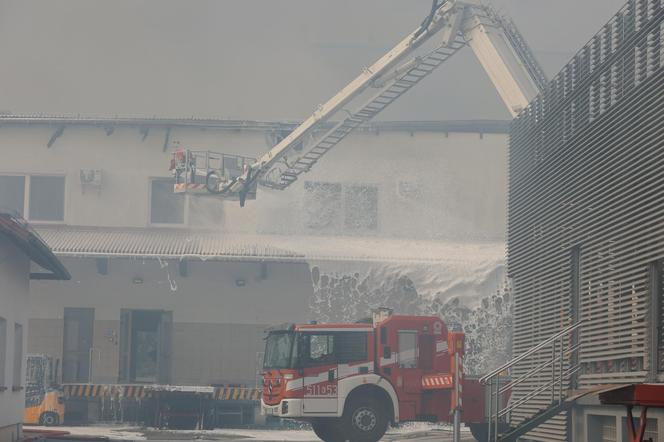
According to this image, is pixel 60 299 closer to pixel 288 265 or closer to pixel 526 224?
pixel 288 265

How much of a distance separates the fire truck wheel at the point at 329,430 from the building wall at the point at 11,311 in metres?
5.89

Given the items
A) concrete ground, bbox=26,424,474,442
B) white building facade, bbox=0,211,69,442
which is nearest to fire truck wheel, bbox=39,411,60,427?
concrete ground, bbox=26,424,474,442

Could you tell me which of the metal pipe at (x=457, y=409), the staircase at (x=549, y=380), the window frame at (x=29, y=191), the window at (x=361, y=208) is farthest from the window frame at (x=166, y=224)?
the staircase at (x=549, y=380)

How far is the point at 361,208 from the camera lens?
37.3 metres

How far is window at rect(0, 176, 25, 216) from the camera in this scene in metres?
36.9

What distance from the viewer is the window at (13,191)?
36938 mm

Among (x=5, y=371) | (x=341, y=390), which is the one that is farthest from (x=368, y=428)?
(x=5, y=371)

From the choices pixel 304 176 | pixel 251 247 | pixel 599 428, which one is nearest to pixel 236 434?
pixel 251 247

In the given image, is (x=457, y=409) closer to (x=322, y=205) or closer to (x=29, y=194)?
(x=322, y=205)

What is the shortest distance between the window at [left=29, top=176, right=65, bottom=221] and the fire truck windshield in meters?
14.9

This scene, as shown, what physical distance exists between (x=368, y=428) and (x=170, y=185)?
54.6 ft

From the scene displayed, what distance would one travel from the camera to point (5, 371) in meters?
19.6

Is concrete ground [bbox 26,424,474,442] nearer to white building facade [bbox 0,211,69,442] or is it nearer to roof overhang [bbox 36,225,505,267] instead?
white building facade [bbox 0,211,69,442]

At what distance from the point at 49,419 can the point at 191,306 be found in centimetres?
677
